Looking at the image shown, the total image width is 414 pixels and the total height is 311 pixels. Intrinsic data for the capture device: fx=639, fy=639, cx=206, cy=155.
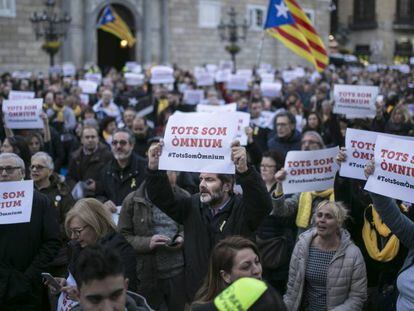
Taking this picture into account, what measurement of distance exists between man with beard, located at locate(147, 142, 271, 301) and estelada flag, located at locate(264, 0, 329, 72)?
789 cm

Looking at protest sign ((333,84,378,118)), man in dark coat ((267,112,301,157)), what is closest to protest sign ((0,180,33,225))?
man in dark coat ((267,112,301,157))

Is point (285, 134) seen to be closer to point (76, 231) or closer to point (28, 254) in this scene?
point (28, 254)

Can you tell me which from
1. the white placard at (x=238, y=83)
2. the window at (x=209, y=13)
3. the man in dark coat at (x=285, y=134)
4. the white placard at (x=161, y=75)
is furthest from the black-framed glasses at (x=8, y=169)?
the window at (x=209, y=13)

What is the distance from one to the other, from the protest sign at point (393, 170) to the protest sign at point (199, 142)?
98cm

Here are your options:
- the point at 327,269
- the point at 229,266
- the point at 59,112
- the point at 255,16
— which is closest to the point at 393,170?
the point at 327,269

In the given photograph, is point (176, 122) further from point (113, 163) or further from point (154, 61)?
point (154, 61)

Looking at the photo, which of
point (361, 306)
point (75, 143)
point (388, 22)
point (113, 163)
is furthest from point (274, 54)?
point (361, 306)

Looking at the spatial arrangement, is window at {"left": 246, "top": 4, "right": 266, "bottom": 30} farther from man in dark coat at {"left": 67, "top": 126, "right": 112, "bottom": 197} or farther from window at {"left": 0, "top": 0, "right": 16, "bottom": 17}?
man in dark coat at {"left": 67, "top": 126, "right": 112, "bottom": 197}

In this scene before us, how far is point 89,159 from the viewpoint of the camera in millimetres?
7707

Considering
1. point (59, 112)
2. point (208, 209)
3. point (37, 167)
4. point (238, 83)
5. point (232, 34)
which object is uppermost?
point (232, 34)

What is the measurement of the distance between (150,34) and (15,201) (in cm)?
2455

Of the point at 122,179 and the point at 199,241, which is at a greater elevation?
the point at 122,179

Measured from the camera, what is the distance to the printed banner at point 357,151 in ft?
16.7

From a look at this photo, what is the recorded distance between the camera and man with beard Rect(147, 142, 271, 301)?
4.22m
